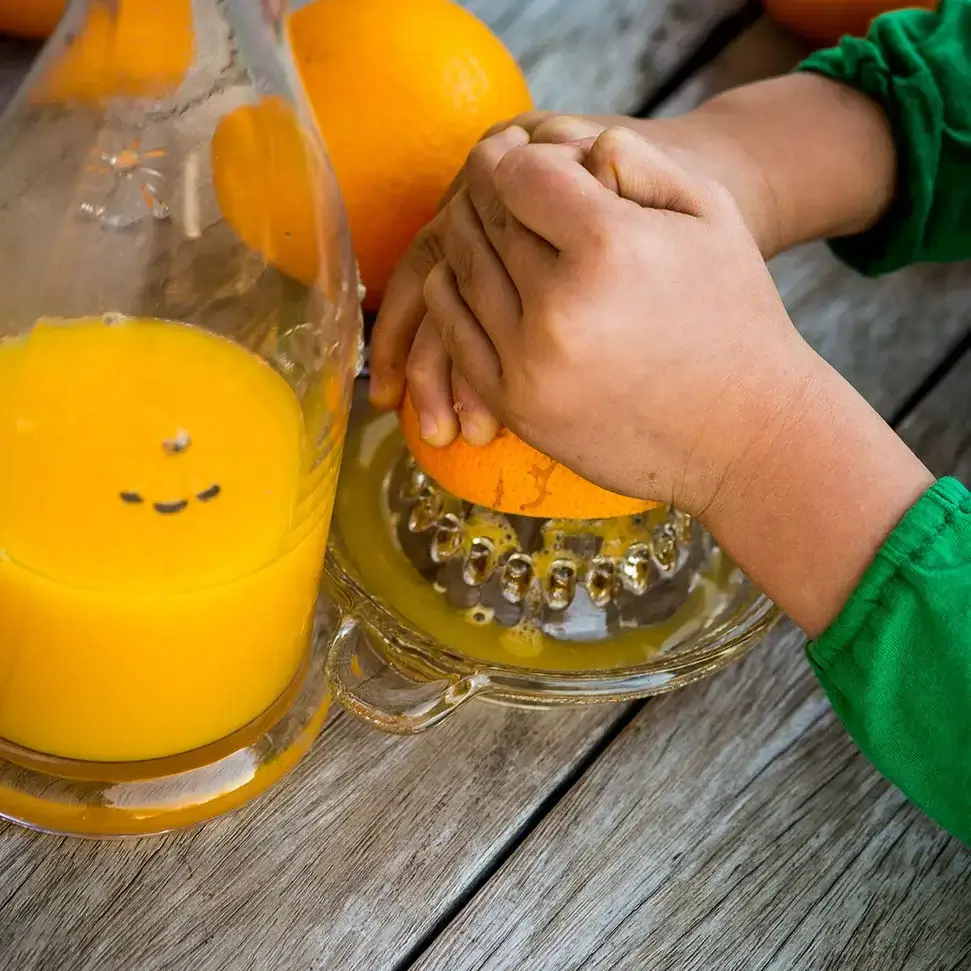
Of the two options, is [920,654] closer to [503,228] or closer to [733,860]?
[733,860]

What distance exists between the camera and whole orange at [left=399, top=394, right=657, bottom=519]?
504 mm

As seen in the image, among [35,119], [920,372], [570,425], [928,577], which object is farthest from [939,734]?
[35,119]

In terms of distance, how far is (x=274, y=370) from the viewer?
1.50ft

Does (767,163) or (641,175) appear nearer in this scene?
(641,175)

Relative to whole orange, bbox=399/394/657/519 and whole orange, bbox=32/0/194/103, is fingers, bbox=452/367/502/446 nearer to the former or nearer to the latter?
whole orange, bbox=399/394/657/519

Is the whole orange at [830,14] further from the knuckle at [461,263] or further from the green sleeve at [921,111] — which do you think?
the knuckle at [461,263]

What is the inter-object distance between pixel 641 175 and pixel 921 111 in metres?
0.28

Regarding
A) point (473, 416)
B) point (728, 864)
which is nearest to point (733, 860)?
point (728, 864)

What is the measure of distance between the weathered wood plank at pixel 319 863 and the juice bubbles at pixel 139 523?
5 centimetres

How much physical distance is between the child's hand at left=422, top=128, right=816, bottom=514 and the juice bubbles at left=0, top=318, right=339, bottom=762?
0.28 feet

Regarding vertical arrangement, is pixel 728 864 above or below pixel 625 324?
below

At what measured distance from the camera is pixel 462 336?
49 cm

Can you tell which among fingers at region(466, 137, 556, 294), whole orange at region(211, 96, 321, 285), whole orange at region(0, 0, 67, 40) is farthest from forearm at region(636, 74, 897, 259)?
whole orange at region(0, 0, 67, 40)

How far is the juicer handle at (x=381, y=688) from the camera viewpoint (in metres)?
0.50
